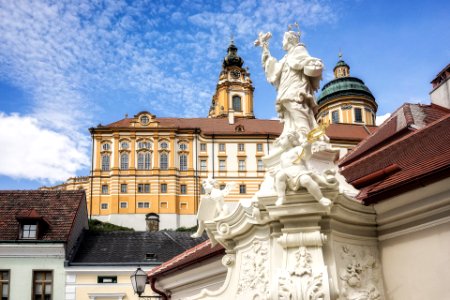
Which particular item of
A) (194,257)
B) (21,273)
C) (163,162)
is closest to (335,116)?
(163,162)

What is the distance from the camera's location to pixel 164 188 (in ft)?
236

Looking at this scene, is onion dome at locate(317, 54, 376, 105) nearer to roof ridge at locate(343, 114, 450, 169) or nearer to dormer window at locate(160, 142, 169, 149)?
dormer window at locate(160, 142, 169, 149)

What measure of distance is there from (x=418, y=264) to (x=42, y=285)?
21192mm

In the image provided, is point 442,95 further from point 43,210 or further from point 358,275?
point 43,210

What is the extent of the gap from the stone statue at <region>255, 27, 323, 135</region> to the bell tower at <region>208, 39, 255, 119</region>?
81492mm

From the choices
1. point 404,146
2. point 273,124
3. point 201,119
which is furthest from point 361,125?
point 404,146

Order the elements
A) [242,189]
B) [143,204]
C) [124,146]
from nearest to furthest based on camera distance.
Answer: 1. [143,204]
2. [124,146]
3. [242,189]

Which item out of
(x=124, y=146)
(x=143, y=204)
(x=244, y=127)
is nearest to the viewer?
(x=143, y=204)

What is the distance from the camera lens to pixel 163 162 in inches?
2872

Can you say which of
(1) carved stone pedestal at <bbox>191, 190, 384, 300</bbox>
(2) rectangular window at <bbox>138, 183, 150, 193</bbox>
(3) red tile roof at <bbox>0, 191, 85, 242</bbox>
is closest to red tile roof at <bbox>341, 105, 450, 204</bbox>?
(1) carved stone pedestal at <bbox>191, 190, 384, 300</bbox>

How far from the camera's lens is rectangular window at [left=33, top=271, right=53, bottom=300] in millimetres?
24953

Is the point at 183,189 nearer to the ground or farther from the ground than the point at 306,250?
farther from the ground

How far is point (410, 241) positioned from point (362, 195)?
914 millimetres

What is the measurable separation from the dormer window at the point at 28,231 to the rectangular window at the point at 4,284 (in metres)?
1.68
